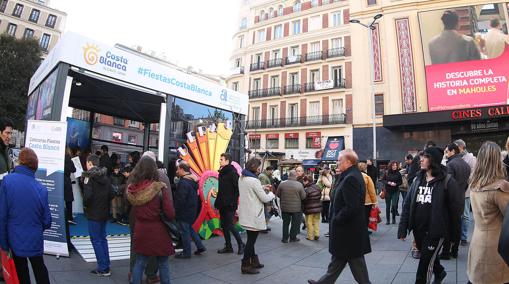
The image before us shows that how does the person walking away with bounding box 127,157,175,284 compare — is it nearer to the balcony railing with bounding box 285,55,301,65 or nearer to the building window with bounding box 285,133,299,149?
the building window with bounding box 285,133,299,149

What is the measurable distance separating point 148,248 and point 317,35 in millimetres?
34851

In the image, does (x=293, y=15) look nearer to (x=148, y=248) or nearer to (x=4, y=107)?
(x=4, y=107)

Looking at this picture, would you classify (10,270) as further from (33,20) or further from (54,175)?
(33,20)

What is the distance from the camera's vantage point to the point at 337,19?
114ft

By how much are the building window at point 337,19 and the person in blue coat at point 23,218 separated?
115 feet

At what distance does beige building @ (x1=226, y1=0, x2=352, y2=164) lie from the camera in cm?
3331

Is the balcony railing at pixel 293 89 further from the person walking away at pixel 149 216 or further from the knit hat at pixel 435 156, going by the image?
the person walking away at pixel 149 216

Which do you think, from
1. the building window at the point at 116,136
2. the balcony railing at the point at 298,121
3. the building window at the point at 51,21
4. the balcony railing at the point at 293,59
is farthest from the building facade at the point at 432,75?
the building window at the point at 51,21

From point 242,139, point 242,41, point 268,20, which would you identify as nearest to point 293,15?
point 268,20

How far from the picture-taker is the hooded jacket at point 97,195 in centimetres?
492

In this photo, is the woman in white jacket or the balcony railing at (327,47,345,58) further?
the balcony railing at (327,47,345,58)

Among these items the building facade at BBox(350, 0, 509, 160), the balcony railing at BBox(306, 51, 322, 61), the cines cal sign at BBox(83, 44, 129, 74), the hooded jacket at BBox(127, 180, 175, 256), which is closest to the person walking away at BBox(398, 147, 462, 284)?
the hooded jacket at BBox(127, 180, 175, 256)

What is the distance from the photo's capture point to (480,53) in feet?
77.8

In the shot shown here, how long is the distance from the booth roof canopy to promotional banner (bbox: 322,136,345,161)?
891 inches
